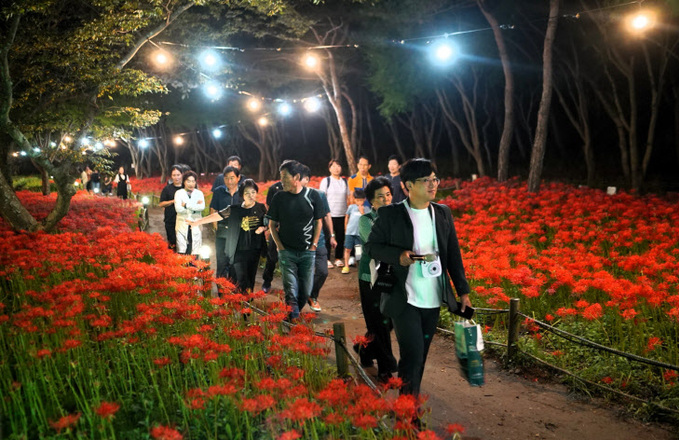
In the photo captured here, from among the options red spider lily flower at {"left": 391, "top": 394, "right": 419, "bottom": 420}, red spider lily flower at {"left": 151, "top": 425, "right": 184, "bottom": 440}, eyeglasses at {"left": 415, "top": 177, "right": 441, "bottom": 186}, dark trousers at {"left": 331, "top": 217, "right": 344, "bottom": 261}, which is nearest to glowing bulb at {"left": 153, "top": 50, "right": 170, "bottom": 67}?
dark trousers at {"left": 331, "top": 217, "right": 344, "bottom": 261}

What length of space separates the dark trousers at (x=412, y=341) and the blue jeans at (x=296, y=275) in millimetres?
2566

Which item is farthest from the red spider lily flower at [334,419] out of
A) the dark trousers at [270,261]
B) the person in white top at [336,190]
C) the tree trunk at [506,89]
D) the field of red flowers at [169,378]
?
the tree trunk at [506,89]

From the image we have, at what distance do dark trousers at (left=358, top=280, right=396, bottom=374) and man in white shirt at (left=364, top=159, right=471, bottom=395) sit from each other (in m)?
1.25

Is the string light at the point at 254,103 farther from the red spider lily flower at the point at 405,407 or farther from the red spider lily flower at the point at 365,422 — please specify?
the red spider lily flower at the point at 365,422

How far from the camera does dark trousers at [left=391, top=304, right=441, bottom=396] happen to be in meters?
3.60

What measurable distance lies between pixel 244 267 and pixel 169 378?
3080mm

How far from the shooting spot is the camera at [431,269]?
11.8 feet

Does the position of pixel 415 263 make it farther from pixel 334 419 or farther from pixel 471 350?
pixel 334 419

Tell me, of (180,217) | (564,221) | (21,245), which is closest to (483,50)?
(564,221)

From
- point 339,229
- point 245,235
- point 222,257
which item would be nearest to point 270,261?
point 222,257

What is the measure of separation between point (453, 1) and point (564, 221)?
13.0 meters

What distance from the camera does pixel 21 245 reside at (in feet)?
25.7

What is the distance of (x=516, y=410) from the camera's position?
4672 mm

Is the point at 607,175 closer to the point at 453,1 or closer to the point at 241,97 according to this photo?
the point at 453,1
